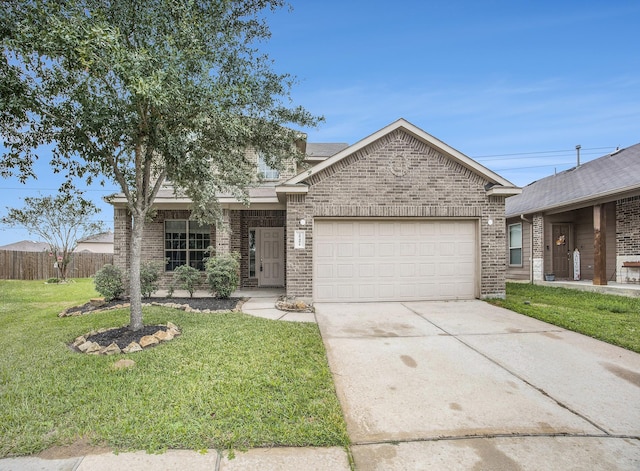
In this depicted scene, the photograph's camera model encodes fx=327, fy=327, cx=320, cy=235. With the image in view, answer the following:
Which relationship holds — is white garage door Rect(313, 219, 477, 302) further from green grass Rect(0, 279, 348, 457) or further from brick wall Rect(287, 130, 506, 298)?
green grass Rect(0, 279, 348, 457)

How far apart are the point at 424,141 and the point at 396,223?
2.35 meters

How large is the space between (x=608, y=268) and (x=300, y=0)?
43.8 feet

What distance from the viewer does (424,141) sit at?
8.93m

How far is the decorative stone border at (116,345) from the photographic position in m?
4.91

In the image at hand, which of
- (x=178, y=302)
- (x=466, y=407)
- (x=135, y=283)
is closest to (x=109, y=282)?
(x=178, y=302)

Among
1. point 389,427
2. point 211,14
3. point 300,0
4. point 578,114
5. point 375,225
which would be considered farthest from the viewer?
point 578,114

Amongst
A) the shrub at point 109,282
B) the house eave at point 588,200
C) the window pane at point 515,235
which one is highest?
the house eave at point 588,200

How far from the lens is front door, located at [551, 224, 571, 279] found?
13.7 m

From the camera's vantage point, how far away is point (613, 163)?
12797 millimetres

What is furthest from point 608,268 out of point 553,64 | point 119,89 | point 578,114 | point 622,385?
point 119,89

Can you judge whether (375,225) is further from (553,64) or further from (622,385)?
(553,64)

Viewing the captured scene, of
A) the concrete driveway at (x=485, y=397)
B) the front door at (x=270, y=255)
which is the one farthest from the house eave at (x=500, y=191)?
the front door at (x=270, y=255)

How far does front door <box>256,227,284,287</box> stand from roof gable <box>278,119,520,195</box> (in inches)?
152

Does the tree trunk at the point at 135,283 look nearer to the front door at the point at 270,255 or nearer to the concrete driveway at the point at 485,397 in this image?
the concrete driveway at the point at 485,397
